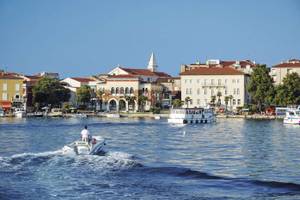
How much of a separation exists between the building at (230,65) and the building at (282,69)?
3920 millimetres

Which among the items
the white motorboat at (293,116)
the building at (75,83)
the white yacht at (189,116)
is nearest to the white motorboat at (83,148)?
the white yacht at (189,116)

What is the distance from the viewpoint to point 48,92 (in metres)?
111

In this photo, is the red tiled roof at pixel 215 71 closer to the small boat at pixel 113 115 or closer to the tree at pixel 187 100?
the tree at pixel 187 100

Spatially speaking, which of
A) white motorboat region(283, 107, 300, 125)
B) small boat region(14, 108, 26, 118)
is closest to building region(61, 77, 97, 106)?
small boat region(14, 108, 26, 118)

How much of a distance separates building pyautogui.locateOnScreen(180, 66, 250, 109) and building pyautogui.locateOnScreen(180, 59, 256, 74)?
4700mm

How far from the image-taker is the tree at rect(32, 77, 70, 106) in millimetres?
111188

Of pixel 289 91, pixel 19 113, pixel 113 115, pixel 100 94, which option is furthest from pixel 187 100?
pixel 19 113

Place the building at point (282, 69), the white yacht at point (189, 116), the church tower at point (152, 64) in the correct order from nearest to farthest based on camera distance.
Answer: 1. the white yacht at point (189, 116)
2. the building at point (282, 69)
3. the church tower at point (152, 64)

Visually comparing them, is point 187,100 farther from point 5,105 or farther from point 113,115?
point 5,105

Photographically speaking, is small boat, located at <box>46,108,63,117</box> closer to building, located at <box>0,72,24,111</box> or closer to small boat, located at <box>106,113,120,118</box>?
building, located at <box>0,72,24,111</box>

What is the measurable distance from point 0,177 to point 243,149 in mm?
17583

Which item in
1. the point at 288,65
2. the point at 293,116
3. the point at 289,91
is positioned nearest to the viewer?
the point at 293,116

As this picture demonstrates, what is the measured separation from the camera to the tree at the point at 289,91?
3733 inches

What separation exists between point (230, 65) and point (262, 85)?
22.8 metres
